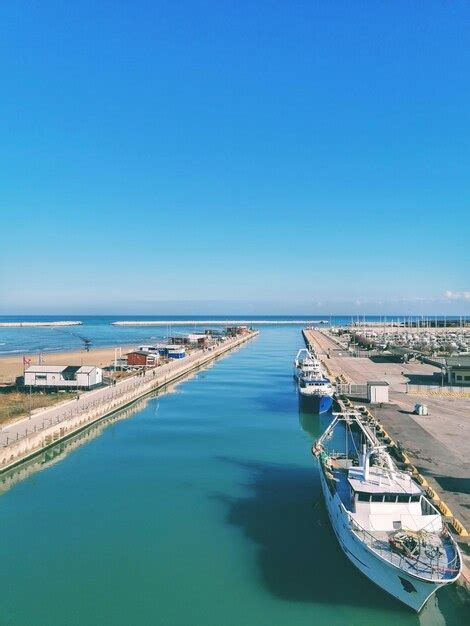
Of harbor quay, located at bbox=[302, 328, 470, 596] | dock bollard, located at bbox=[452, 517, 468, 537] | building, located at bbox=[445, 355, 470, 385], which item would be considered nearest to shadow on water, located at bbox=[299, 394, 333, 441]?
harbor quay, located at bbox=[302, 328, 470, 596]

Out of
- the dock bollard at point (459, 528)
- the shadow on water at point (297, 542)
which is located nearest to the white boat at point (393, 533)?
the shadow on water at point (297, 542)

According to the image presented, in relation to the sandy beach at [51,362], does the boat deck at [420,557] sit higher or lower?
higher

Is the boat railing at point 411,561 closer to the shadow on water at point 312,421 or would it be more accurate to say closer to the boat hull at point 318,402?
the shadow on water at point 312,421

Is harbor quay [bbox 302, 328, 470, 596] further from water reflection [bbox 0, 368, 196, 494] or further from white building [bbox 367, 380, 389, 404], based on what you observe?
water reflection [bbox 0, 368, 196, 494]

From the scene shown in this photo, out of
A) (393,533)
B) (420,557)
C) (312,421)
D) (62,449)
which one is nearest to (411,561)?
(420,557)

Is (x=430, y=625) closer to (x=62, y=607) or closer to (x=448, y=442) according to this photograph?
(x=62, y=607)

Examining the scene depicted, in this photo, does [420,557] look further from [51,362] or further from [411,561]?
[51,362]

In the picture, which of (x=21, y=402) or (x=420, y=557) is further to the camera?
(x=21, y=402)

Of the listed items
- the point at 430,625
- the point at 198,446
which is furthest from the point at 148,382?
the point at 430,625
